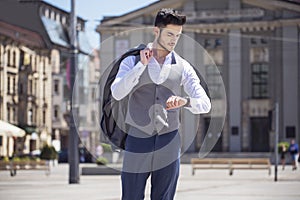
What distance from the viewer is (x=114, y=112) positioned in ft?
15.9

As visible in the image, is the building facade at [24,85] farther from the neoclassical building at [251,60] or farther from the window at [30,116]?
the neoclassical building at [251,60]

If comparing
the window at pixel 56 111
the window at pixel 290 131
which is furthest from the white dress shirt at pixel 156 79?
the window at pixel 56 111

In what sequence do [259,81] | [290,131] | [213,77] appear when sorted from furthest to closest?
[259,81], [290,131], [213,77]

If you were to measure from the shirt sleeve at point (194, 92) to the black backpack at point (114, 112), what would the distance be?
1.09ft

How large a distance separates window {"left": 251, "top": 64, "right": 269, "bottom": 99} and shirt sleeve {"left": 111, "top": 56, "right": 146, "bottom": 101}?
53941mm

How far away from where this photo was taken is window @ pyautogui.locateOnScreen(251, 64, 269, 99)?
58.1 metres

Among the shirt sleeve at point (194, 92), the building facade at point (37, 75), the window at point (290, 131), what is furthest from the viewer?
the building facade at point (37, 75)

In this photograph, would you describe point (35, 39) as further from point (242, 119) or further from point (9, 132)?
point (9, 132)

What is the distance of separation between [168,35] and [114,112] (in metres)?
0.62

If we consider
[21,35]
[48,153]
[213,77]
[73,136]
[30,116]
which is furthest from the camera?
[30,116]

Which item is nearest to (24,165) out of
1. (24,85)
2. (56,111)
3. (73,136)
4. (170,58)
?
(73,136)

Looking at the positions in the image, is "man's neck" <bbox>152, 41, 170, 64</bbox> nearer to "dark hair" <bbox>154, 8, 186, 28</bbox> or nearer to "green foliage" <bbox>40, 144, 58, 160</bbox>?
"dark hair" <bbox>154, 8, 186, 28</bbox>

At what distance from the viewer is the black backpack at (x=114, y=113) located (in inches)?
189

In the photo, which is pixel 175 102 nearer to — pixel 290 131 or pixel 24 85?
pixel 290 131
